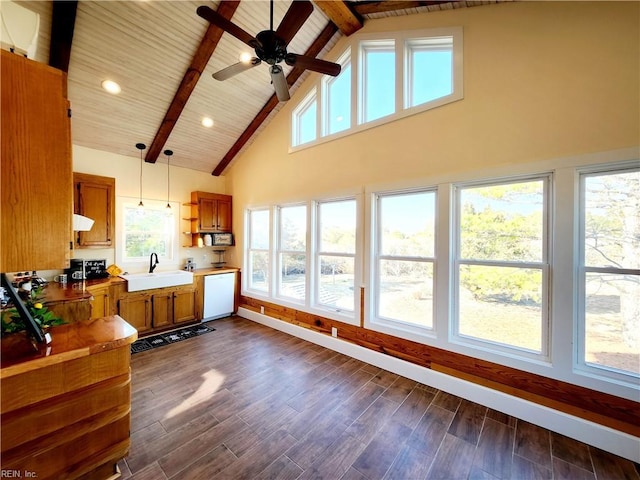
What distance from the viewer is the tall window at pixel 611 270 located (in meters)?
1.97

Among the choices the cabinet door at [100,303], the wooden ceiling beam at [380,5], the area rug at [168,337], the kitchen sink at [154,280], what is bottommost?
the area rug at [168,337]

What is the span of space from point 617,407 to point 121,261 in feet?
20.3

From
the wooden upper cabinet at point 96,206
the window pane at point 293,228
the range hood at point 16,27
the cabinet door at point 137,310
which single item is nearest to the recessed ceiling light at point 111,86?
the wooden upper cabinet at point 96,206

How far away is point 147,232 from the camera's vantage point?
15.3ft

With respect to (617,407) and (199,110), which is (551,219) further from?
(199,110)

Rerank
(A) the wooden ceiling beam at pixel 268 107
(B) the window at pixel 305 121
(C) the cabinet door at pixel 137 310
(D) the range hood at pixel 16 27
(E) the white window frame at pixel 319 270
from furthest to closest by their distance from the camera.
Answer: (B) the window at pixel 305 121, (C) the cabinet door at pixel 137 310, (A) the wooden ceiling beam at pixel 268 107, (E) the white window frame at pixel 319 270, (D) the range hood at pixel 16 27

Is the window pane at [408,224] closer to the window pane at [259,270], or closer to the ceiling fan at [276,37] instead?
the ceiling fan at [276,37]

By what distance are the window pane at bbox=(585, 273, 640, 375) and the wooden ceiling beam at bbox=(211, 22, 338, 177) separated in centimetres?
354

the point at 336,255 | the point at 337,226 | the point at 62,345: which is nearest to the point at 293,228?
the point at 337,226

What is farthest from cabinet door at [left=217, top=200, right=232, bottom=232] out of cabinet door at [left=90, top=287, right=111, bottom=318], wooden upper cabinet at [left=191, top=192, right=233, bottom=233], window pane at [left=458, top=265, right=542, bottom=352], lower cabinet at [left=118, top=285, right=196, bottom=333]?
window pane at [left=458, top=265, right=542, bottom=352]

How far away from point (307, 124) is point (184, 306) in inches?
147

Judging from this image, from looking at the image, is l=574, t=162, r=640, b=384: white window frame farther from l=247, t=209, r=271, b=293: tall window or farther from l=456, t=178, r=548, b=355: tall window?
l=247, t=209, r=271, b=293: tall window

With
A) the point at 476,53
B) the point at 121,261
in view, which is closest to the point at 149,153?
the point at 121,261

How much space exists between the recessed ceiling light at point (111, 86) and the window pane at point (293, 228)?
8.96 feet
